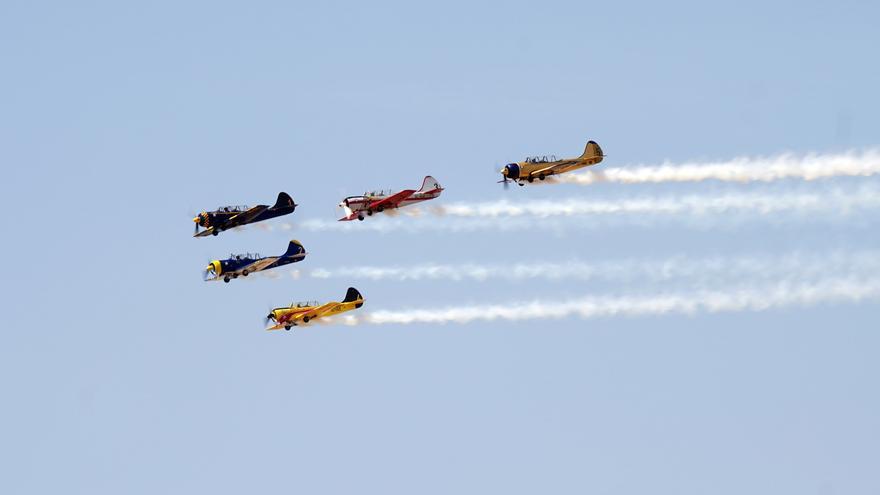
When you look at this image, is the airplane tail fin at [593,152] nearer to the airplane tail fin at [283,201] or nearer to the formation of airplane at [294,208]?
the formation of airplane at [294,208]

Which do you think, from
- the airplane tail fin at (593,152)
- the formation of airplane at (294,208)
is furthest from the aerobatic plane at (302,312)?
the airplane tail fin at (593,152)

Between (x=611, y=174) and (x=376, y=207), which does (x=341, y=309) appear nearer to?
(x=376, y=207)

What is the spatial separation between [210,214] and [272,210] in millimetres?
4522

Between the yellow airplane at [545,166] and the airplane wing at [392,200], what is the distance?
26.5ft

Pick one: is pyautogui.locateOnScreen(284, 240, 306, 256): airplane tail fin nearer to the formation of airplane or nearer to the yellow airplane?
the formation of airplane

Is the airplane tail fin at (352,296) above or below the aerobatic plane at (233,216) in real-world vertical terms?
below

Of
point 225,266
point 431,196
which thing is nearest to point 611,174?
point 431,196

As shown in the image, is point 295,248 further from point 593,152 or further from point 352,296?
point 593,152

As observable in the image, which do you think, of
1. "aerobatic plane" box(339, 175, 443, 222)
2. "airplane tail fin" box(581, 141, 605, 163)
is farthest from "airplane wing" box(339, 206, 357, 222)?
Result: "airplane tail fin" box(581, 141, 605, 163)

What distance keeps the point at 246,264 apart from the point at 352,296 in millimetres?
8226

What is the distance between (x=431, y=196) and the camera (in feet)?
360

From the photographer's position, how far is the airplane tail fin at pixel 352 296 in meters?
117

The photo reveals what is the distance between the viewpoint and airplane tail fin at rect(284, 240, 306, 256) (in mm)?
118500

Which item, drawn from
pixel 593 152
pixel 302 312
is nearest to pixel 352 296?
pixel 302 312
